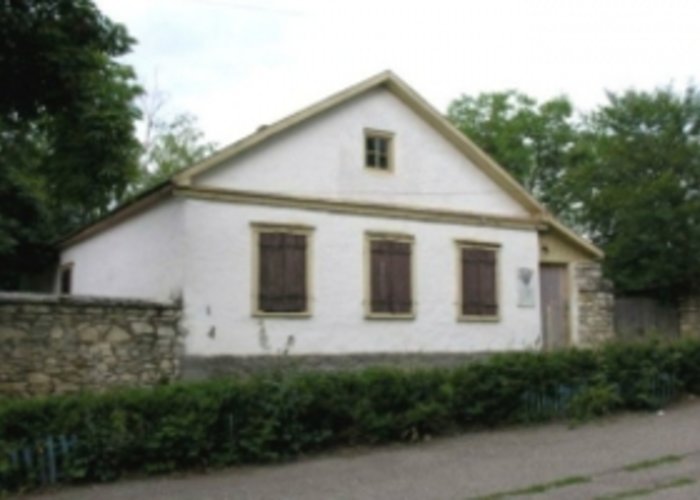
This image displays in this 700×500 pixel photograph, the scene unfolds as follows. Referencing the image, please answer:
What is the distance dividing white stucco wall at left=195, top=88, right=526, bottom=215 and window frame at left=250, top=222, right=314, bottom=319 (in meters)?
0.69

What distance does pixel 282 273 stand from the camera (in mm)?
16312

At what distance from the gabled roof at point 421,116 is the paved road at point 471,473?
677 cm

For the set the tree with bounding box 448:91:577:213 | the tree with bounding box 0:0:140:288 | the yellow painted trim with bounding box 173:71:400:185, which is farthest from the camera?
the tree with bounding box 448:91:577:213

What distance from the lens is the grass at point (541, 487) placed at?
328 inches

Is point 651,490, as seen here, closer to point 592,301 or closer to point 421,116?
point 421,116

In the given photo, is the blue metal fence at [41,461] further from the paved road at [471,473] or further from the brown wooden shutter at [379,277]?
the brown wooden shutter at [379,277]

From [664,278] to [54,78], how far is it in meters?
16.5

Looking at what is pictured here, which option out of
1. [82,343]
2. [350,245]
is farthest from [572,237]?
[82,343]

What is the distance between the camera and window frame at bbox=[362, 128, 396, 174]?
58.4 ft

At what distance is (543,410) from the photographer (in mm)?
13094

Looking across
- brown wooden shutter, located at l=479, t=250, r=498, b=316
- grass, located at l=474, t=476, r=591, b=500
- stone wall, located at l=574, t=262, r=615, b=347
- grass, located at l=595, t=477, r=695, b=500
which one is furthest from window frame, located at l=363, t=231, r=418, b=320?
grass, located at l=595, t=477, r=695, b=500

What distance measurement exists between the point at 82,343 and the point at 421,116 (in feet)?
29.3

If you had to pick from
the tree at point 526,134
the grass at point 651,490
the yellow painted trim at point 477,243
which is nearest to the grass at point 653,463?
the grass at point 651,490

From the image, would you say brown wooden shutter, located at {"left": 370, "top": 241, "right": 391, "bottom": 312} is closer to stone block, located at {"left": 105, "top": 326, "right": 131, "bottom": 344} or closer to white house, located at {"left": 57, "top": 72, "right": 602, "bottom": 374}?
white house, located at {"left": 57, "top": 72, "right": 602, "bottom": 374}
